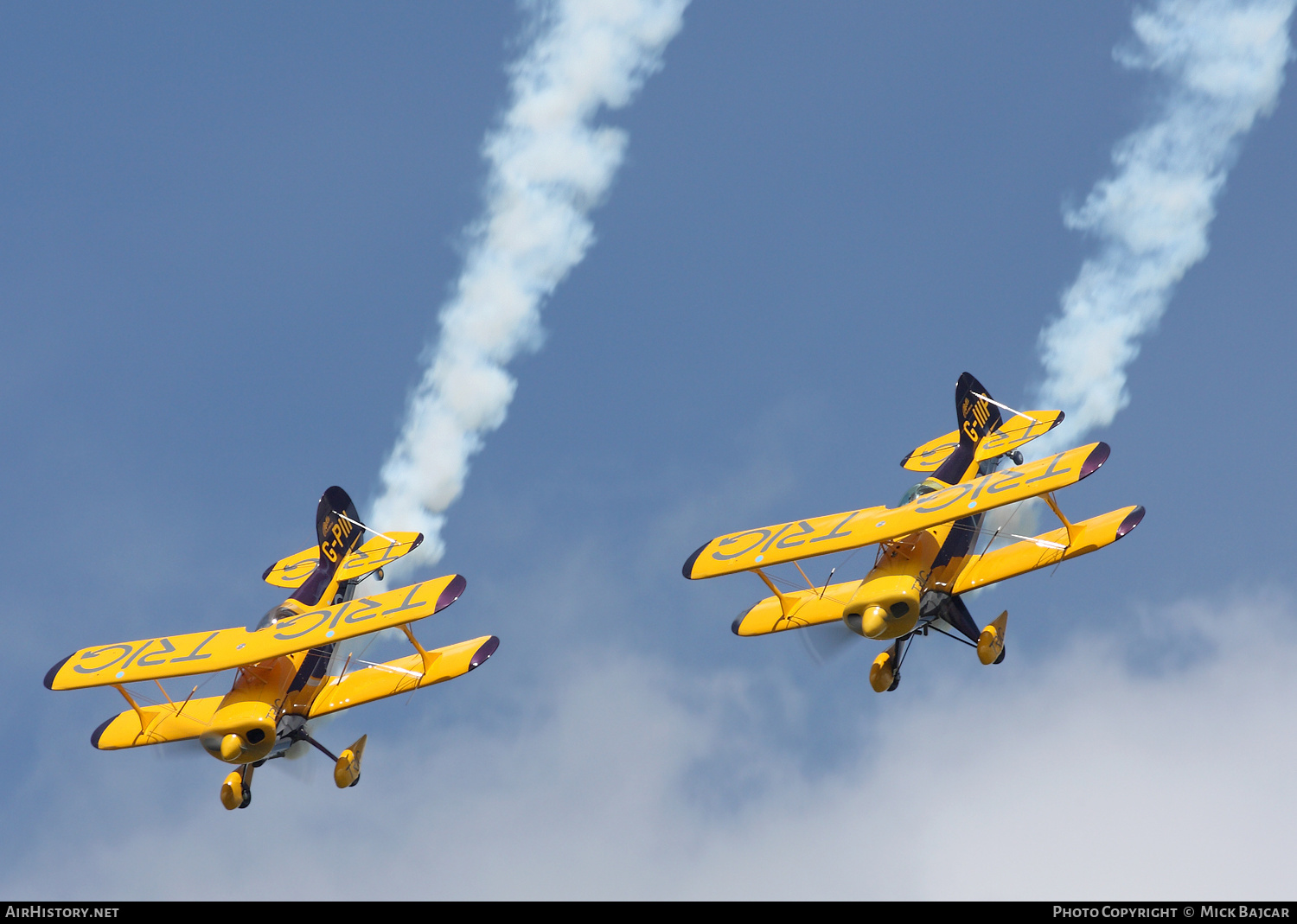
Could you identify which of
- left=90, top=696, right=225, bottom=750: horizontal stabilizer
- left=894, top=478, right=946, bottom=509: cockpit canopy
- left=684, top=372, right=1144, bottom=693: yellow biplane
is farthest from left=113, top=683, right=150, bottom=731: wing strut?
left=894, top=478, right=946, bottom=509: cockpit canopy

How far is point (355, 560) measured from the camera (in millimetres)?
51625

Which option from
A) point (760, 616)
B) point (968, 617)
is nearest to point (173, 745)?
point (760, 616)

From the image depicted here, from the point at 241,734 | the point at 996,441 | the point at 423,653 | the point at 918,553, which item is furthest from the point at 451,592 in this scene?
the point at 996,441

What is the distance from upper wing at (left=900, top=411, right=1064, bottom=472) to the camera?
5138cm

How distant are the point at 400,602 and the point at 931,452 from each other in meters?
17.6

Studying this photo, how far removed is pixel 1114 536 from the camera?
1676 inches

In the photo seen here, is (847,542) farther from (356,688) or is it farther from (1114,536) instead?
(356,688)

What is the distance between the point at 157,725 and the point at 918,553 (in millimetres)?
19221

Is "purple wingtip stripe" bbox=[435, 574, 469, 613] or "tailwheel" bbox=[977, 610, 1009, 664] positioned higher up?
"purple wingtip stripe" bbox=[435, 574, 469, 613]

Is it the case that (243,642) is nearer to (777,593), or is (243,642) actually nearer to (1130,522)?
(777,593)

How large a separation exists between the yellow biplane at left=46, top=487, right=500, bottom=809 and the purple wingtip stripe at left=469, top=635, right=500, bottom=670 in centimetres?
2

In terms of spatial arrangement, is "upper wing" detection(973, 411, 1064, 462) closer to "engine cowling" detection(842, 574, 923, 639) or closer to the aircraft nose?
"engine cowling" detection(842, 574, 923, 639)

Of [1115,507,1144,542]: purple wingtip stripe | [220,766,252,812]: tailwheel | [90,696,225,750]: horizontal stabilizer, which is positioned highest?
[90,696,225,750]: horizontal stabilizer

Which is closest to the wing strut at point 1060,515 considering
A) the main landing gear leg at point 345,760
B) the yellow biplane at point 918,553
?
the yellow biplane at point 918,553
